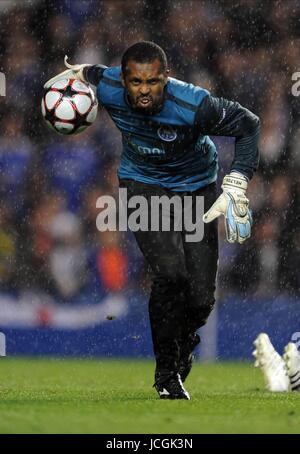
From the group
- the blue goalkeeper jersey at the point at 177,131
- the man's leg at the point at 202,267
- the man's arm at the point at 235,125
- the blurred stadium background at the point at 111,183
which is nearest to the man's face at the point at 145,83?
the blue goalkeeper jersey at the point at 177,131

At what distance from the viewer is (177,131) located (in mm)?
6473

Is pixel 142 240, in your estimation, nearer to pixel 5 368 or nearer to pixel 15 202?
pixel 5 368

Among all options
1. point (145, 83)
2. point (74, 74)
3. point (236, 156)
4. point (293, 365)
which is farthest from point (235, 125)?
point (293, 365)

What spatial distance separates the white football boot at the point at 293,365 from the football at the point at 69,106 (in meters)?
1.91

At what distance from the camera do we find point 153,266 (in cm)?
638

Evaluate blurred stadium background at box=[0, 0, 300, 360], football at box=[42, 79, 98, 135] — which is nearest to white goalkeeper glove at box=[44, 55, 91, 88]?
football at box=[42, 79, 98, 135]

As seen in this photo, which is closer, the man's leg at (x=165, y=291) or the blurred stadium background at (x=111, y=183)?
the man's leg at (x=165, y=291)

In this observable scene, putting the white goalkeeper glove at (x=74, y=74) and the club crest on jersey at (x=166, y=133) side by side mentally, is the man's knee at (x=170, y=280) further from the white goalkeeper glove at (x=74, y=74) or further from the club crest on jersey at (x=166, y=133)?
the white goalkeeper glove at (x=74, y=74)

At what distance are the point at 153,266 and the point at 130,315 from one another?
15.2 feet

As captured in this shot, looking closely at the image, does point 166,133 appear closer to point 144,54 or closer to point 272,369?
point 144,54

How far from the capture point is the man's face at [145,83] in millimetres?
6160

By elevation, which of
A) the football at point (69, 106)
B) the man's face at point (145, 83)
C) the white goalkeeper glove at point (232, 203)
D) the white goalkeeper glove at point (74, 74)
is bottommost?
the white goalkeeper glove at point (232, 203)

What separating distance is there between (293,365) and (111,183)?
452 cm

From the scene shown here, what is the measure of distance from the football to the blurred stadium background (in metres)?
4.09
